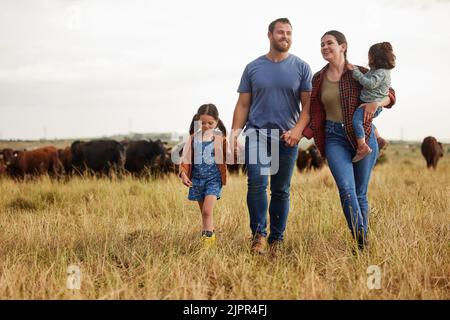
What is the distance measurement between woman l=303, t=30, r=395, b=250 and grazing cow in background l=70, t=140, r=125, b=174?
14925 millimetres

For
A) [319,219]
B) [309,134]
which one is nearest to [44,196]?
[319,219]

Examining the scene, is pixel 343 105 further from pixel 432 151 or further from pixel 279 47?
pixel 432 151

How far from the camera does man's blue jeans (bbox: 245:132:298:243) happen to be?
5.76m

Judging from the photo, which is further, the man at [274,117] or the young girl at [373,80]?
the man at [274,117]

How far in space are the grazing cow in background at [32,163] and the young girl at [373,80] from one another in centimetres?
1667

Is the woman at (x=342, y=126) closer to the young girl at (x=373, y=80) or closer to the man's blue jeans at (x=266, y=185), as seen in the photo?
the young girl at (x=373, y=80)

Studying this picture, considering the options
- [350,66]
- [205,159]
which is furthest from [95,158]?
[350,66]

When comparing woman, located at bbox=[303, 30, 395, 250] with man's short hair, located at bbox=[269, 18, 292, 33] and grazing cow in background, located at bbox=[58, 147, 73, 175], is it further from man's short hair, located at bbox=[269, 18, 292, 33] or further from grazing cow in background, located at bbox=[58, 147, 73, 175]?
grazing cow in background, located at bbox=[58, 147, 73, 175]

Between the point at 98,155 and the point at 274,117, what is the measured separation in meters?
15.7

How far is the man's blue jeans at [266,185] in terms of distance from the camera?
5758 millimetres

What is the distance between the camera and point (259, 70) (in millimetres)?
5820

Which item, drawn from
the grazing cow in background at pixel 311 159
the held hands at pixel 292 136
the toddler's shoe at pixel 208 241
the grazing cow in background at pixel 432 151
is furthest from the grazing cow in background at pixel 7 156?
the held hands at pixel 292 136

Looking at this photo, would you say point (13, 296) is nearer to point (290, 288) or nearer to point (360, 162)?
point (290, 288)
